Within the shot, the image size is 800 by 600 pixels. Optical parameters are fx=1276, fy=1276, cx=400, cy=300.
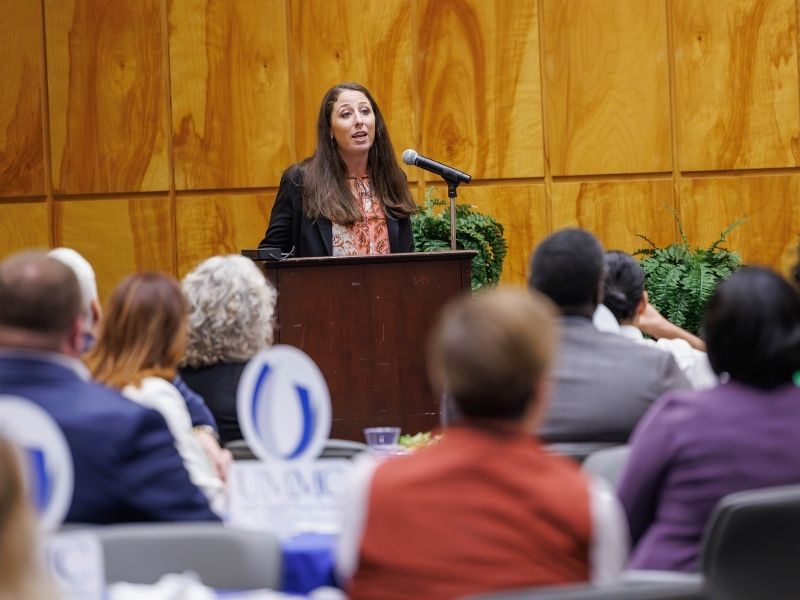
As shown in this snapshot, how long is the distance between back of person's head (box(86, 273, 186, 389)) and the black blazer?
8.62 feet

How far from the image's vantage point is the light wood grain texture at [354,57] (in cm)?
812

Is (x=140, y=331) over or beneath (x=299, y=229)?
beneath

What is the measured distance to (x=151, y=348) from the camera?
317 cm

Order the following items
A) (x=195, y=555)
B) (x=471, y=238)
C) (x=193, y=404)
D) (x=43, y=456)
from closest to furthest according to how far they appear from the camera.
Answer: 1. (x=43, y=456)
2. (x=195, y=555)
3. (x=193, y=404)
4. (x=471, y=238)

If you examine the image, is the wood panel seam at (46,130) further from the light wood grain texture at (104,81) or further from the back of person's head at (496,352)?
the back of person's head at (496,352)

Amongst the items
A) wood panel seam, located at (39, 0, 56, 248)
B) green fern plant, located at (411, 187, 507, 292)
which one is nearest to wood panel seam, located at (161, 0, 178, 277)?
wood panel seam, located at (39, 0, 56, 248)

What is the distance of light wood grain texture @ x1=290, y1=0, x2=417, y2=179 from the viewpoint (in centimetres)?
812

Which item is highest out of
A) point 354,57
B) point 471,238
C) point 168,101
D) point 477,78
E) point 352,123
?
point 354,57

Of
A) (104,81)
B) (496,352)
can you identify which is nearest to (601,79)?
(104,81)

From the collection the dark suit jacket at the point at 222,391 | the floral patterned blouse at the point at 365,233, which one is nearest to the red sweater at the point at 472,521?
the dark suit jacket at the point at 222,391

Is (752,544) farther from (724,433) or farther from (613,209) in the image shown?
(613,209)

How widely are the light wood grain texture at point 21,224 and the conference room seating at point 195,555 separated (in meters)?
6.25

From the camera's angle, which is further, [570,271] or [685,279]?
[685,279]

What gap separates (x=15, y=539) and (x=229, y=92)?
22.6 feet
